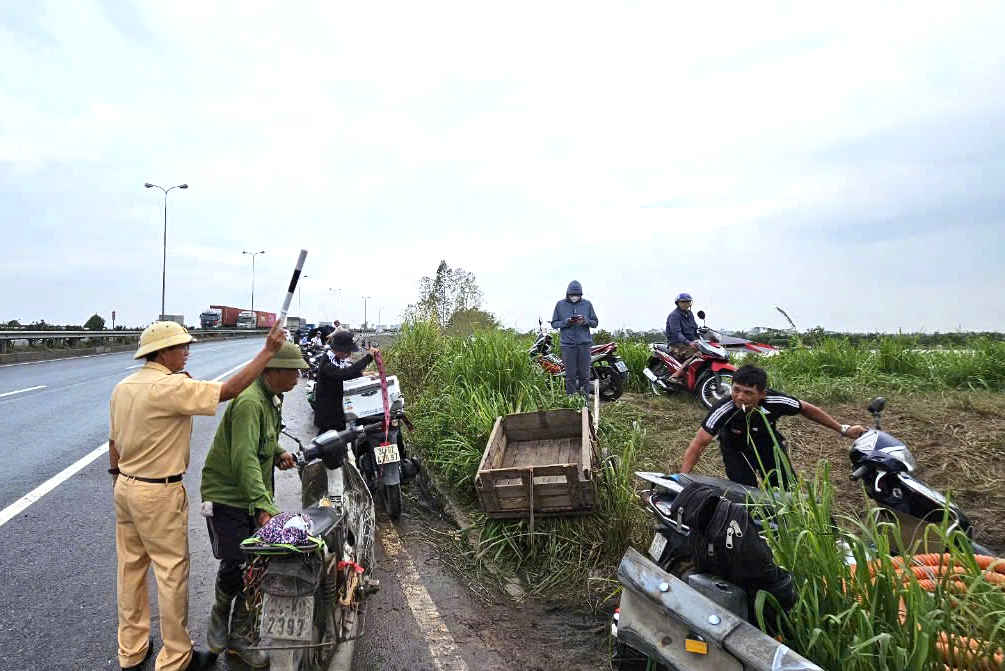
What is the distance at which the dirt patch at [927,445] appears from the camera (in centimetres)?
502

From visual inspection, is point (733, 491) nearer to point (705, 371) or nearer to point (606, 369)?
point (705, 371)

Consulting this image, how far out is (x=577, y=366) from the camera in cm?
933

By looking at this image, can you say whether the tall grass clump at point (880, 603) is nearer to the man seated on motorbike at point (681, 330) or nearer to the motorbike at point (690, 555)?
the motorbike at point (690, 555)

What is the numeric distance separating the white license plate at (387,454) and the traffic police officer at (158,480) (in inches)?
96.7

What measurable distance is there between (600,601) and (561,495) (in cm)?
75

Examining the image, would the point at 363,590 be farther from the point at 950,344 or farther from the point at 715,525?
the point at 950,344

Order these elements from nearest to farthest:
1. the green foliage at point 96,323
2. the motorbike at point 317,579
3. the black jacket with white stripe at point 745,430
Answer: the motorbike at point 317,579, the black jacket with white stripe at point 745,430, the green foliage at point 96,323

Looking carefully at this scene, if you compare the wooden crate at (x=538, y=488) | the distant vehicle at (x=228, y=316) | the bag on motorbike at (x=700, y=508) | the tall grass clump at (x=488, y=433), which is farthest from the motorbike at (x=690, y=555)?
the distant vehicle at (x=228, y=316)

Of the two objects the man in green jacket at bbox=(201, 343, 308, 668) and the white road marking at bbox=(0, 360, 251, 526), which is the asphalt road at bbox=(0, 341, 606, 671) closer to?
the white road marking at bbox=(0, 360, 251, 526)

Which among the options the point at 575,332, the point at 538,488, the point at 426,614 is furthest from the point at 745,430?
the point at 575,332

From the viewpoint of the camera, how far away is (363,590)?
3.35 m

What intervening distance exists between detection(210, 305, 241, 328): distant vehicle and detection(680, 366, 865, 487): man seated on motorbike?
64.6 meters

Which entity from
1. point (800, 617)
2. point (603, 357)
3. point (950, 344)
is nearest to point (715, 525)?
point (800, 617)

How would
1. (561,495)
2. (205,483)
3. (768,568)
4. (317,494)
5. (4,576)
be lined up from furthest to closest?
(561,495)
(4,576)
(317,494)
(205,483)
(768,568)
